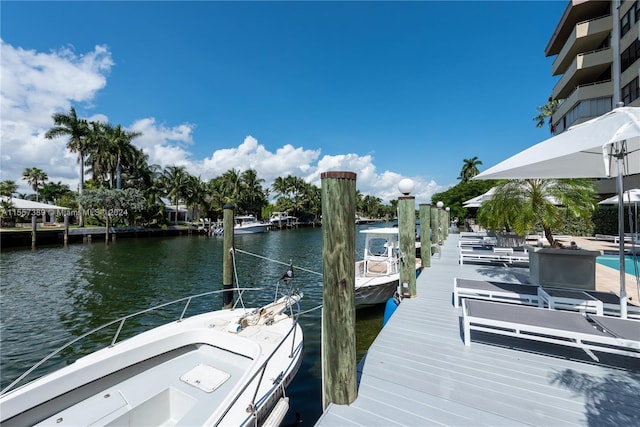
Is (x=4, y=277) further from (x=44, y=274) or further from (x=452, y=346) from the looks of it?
(x=452, y=346)

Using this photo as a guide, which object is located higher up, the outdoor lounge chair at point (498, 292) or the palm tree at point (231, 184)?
the palm tree at point (231, 184)

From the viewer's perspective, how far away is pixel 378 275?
31.2ft

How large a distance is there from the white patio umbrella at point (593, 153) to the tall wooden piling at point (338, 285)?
8.98 feet

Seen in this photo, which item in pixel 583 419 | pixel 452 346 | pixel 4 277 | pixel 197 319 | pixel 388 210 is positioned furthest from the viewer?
pixel 388 210

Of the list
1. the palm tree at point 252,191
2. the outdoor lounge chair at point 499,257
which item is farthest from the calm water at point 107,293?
the palm tree at point 252,191

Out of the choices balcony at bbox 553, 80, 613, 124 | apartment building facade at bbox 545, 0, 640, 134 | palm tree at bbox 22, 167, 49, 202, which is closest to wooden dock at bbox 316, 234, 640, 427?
apartment building facade at bbox 545, 0, 640, 134

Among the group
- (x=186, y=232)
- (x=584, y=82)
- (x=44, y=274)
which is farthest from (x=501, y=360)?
(x=186, y=232)

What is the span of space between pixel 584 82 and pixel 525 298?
28.5 meters

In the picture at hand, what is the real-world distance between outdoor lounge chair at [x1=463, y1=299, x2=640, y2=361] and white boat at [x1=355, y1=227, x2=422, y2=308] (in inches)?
137

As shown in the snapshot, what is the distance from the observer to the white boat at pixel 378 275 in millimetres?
8706

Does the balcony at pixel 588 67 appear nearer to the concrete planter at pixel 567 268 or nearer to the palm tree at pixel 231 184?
the concrete planter at pixel 567 268

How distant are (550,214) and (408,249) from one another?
4237mm

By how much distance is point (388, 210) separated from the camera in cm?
15012

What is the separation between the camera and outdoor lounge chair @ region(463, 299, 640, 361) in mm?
3229
